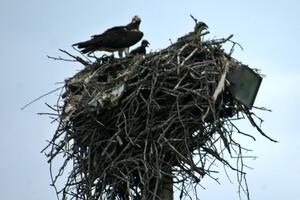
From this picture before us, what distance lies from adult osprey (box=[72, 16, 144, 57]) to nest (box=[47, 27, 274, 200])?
1.01 meters

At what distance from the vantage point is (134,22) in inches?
394

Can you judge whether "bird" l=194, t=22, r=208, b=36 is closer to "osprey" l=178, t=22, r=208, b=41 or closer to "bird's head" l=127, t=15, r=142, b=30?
"osprey" l=178, t=22, r=208, b=41

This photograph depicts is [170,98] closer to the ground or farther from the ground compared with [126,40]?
closer to the ground

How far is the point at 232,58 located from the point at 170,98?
95cm

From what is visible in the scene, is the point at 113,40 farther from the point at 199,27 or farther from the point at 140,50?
the point at 199,27

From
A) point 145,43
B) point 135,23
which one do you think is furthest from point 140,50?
point 135,23

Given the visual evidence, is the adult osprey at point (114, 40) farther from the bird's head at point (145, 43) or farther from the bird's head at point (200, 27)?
the bird's head at point (200, 27)

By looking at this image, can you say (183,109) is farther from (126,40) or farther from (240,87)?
(126,40)

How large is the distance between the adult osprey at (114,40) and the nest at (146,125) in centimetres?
101

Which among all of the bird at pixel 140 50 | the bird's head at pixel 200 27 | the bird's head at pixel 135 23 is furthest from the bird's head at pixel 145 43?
the bird's head at pixel 200 27

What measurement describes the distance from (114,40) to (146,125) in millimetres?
2006

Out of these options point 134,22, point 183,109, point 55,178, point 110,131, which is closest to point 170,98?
point 183,109

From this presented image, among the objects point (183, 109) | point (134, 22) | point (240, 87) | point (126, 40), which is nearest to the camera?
point (183, 109)

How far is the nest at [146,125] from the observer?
289 inches
